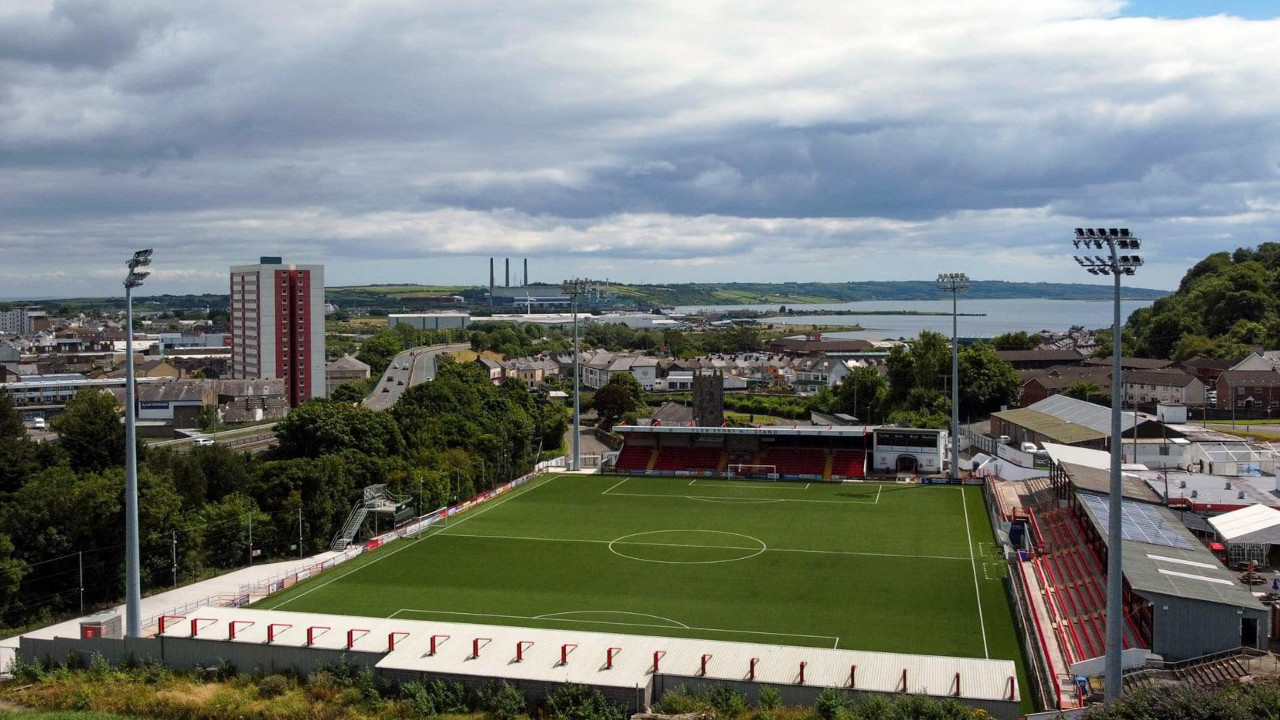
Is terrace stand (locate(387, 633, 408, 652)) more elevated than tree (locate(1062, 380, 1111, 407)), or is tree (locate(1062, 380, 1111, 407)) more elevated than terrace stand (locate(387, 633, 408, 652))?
tree (locate(1062, 380, 1111, 407))

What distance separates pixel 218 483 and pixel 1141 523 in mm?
37184

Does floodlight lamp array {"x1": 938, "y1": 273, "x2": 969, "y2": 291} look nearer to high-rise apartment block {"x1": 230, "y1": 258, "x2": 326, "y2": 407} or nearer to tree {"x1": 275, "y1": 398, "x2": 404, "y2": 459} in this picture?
tree {"x1": 275, "y1": 398, "x2": 404, "y2": 459}

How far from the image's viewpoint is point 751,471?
60.0m

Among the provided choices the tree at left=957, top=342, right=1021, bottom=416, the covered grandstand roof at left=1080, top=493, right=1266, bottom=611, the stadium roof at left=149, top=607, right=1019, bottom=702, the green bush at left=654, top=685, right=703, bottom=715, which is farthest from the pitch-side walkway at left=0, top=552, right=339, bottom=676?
the tree at left=957, top=342, right=1021, bottom=416

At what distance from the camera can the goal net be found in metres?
59.1

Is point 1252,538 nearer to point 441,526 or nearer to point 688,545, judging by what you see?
point 688,545

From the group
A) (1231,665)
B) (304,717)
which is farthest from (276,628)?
(1231,665)

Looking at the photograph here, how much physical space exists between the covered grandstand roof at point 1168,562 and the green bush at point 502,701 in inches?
563

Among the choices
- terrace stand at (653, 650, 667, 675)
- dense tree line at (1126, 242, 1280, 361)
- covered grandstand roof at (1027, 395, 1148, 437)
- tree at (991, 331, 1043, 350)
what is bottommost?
terrace stand at (653, 650, 667, 675)

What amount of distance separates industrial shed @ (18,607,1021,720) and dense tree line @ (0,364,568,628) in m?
7.67

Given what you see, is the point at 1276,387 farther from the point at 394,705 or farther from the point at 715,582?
the point at 394,705

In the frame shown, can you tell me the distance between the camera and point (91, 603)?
3503 centimetres

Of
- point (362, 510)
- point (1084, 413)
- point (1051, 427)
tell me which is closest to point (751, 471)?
point (1051, 427)

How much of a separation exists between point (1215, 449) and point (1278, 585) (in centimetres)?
2602
